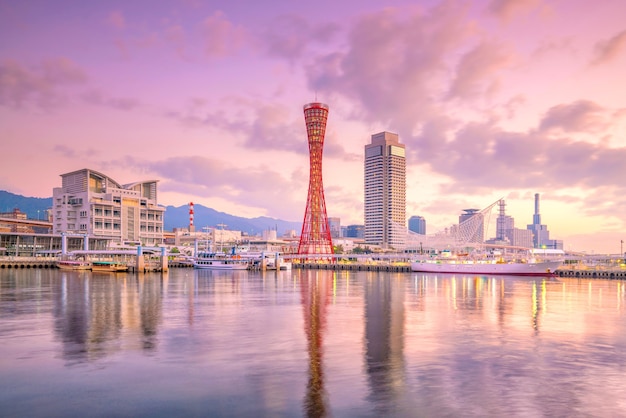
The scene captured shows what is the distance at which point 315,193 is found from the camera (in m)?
134

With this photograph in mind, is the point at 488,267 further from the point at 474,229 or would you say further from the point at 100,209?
the point at 100,209

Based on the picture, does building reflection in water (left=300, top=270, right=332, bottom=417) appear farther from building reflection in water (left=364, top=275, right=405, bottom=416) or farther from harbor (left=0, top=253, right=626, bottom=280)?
harbor (left=0, top=253, right=626, bottom=280)

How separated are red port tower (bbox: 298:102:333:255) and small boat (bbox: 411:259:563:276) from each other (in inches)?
1210

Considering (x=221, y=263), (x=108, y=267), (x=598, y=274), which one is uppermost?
(x=108, y=267)

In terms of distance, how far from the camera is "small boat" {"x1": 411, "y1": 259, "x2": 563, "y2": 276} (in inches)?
3814

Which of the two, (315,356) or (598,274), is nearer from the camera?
(315,356)

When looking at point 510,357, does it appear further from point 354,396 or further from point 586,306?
point 586,306

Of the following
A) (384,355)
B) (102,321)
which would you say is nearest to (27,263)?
(102,321)

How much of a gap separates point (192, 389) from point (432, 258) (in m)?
115

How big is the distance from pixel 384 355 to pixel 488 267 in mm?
91484

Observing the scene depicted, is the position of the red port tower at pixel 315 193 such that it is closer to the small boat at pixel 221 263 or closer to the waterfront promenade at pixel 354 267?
the waterfront promenade at pixel 354 267

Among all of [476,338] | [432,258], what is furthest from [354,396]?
[432,258]

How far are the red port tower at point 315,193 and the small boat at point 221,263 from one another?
89.6 feet

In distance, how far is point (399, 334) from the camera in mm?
25781
